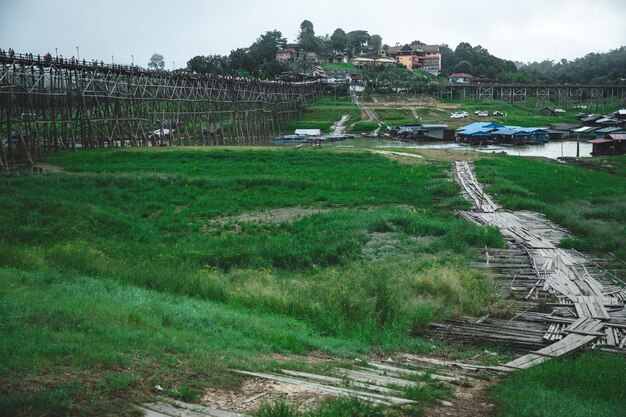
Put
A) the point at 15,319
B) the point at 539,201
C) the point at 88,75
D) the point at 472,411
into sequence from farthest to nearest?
the point at 88,75, the point at 539,201, the point at 15,319, the point at 472,411

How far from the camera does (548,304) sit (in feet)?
44.7

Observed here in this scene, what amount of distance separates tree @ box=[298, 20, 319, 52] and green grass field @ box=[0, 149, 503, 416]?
127 metres

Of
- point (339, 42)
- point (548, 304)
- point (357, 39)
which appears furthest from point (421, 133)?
point (357, 39)

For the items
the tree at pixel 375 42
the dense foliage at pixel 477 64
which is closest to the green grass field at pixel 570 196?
the dense foliage at pixel 477 64

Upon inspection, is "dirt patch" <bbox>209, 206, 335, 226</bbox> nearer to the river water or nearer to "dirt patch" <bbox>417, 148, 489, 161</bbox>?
"dirt patch" <bbox>417, 148, 489, 161</bbox>

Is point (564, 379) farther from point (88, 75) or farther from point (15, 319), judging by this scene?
point (88, 75)

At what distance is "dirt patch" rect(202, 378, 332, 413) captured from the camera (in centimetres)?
773

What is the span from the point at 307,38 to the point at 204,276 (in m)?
153

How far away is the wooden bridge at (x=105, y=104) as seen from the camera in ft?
131

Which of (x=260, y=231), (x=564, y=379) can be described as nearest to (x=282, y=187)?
(x=260, y=231)

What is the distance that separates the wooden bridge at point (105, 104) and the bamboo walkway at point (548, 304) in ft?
93.1

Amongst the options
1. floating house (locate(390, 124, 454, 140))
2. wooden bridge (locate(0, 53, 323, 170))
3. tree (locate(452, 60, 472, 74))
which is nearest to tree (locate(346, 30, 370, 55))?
tree (locate(452, 60, 472, 74))

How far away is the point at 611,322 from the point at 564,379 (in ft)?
11.7

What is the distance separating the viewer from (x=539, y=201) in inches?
1025
